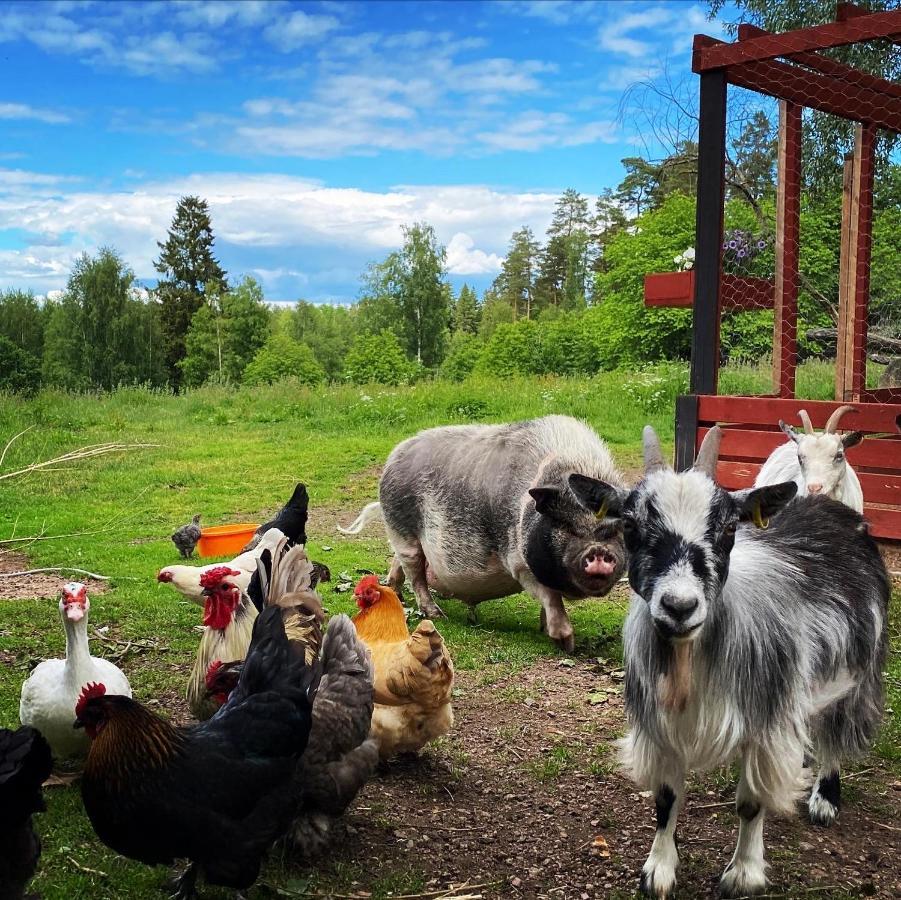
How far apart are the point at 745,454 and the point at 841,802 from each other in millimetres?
4040

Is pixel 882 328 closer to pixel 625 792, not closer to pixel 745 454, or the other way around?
pixel 745 454

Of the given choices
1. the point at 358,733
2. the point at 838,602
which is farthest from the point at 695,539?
the point at 358,733

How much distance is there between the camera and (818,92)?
309 inches

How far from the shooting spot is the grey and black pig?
18.9ft

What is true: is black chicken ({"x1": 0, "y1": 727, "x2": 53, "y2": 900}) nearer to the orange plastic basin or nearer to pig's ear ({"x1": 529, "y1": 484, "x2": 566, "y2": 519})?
pig's ear ({"x1": 529, "y1": 484, "x2": 566, "y2": 519})

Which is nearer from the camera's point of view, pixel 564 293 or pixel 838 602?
pixel 838 602

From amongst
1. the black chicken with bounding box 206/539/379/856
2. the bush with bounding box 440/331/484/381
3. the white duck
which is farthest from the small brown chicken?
the bush with bounding box 440/331/484/381

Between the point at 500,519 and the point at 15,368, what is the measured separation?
126 feet

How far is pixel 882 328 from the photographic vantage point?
12.4 meters

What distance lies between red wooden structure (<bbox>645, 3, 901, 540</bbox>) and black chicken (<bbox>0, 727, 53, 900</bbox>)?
551 centimetres

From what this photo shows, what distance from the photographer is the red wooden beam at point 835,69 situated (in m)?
6.86

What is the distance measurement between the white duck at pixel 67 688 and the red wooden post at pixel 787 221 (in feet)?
19.8

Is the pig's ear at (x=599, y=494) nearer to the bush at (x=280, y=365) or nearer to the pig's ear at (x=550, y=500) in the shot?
the pig's ear at (x=550, y=500)

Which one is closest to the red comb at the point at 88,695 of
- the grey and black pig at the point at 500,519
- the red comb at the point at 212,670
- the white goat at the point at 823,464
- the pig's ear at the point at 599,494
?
the red comb at the point at 212,670
